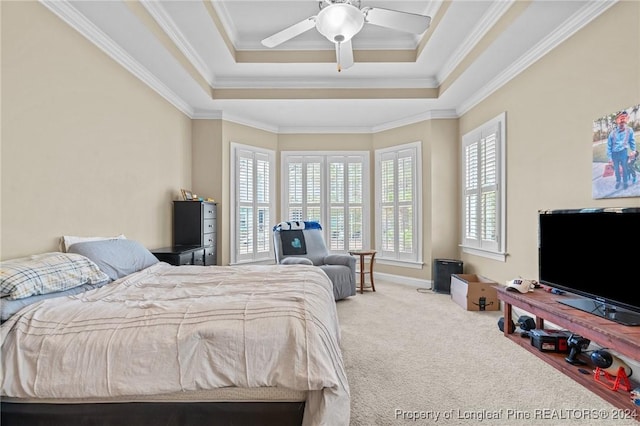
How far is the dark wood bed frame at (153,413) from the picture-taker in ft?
4.31

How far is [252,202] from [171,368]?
402 centimetres

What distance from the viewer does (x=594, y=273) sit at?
2.19m

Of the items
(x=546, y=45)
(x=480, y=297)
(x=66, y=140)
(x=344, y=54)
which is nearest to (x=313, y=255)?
(x=480, y=297)

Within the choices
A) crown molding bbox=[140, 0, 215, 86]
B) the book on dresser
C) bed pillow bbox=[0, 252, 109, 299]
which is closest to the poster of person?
bed pillow bbox=[0, 252, 109, 299]

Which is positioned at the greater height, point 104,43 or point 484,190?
point 104,43

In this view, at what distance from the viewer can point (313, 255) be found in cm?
446

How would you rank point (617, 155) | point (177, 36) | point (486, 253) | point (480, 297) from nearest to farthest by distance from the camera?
1. point (617, 155)
2. point (177, 36)
3. point (480, 297)
4. point (486, 253)

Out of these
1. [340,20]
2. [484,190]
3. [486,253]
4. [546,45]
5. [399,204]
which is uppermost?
[546,45]

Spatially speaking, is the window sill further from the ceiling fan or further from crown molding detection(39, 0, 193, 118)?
crown molding detection(39, 0, 193, 118)

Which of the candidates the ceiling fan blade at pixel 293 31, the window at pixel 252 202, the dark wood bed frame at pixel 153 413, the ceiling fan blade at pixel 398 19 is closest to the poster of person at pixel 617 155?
the ceiling fan blade at pixel 398 19

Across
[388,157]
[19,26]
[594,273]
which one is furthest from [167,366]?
[388,157]

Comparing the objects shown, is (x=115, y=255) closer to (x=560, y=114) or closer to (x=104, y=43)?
(x=104, y=43)

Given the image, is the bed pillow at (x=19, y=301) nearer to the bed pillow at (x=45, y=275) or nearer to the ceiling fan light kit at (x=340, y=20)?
the bed pillow at (x=45, y=275)

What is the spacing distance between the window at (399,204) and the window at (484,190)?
0.70 meters
